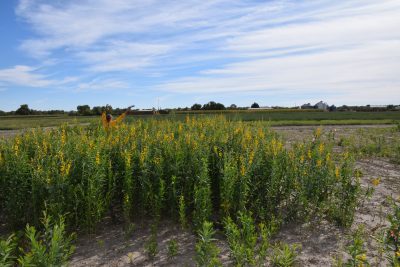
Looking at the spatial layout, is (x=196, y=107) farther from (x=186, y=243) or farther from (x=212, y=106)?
(x=186, y=243)

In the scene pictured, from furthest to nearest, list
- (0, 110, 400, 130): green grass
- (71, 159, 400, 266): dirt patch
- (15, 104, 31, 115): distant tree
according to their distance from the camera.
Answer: (15, 104, 31, 115): distant tree < (0, 110, 400, 130): green grass < (71, 159, 400, 266): dirt patch

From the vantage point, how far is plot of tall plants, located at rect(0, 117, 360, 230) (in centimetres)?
439

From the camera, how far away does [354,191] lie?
4.82 meters

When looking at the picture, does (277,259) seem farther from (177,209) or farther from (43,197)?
(43,197)

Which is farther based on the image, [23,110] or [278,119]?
[23,110]

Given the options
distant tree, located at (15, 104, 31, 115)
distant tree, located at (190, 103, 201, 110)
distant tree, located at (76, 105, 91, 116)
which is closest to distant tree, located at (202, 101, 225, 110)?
distant tree, located at (190, 103, 201, 110)

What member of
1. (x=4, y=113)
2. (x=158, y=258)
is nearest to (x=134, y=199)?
(x=158, y=258)

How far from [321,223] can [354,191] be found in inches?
25.8

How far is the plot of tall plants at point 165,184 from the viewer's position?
14.4 ft

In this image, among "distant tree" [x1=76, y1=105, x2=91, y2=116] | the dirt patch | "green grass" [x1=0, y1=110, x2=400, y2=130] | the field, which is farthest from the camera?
"distant tree" [x1=76, y1=105, x2=91, y2=116]

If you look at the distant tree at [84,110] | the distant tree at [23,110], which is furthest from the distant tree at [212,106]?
the distant tree at [23,110]

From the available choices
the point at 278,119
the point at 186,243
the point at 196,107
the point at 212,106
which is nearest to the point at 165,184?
the point at 186,243

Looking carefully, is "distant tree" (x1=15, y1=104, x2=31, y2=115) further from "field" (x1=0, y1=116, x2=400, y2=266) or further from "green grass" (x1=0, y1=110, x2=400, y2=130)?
"field" (x1=0, y1=116, x2=400, y2=266)

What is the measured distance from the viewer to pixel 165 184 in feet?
15.7
